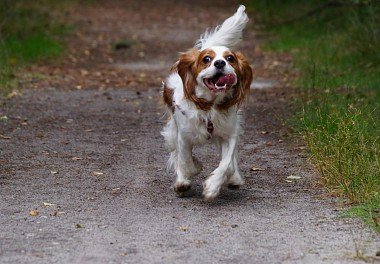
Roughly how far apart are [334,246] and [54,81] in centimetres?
960

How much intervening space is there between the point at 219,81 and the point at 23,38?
36.0 feet

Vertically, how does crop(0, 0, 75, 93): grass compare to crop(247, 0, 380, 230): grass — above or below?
below

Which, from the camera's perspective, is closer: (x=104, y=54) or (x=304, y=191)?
(x=304, y=191)

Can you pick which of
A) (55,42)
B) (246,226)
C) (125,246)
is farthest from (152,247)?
(55,42)

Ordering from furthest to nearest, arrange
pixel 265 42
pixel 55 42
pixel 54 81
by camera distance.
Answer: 1. pixel 265 42
2. pixel 55 42
3. pixel 54 81

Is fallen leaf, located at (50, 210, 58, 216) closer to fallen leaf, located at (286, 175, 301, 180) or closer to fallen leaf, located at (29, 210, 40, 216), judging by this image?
fallen leaf, located at (29, 210, 40, 216)

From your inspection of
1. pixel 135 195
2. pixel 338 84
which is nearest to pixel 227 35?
pixel 135 195

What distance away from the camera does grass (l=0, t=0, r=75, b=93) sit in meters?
14.9

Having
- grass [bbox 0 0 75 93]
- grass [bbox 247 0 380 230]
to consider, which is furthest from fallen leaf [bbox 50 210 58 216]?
grass [bbox 0 0 75 93]

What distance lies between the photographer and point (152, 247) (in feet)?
20.6

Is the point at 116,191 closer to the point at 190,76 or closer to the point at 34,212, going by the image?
the point at 34,212

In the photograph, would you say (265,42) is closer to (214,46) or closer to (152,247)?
(214,46)

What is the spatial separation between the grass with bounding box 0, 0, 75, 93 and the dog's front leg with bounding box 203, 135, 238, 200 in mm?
6339

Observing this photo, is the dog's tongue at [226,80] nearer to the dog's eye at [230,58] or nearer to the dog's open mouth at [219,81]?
the dog's open mouth at [219,81]
